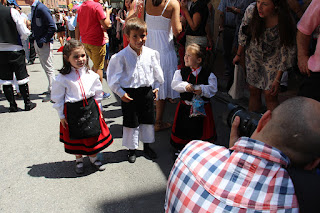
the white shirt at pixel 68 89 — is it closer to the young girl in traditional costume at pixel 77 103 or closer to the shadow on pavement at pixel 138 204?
the young girl in traditional costume at pixel 77 103

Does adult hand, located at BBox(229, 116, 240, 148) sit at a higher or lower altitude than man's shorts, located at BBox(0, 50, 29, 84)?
higher

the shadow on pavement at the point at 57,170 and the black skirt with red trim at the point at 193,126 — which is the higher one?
the black skirt with red trim at the point at 193,126

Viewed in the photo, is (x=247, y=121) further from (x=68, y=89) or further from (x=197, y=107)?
(x=68, y=89)

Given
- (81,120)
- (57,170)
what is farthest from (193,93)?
(57,170)

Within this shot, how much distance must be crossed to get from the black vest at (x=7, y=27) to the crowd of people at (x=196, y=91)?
16mm

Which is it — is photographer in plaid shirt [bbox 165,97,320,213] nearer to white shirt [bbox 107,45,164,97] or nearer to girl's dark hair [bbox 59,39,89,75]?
white shirt [bbox 107,45,164,97]

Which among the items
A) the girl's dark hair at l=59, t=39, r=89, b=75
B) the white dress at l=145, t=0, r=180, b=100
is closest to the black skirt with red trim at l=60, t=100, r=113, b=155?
the girl's dark hair at l=59, t=39, r=89, b=75

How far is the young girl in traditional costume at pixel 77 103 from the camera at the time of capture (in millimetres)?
2572

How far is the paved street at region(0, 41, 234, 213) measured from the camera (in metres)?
2.37

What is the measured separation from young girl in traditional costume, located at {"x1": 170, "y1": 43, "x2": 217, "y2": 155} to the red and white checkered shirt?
157 cm

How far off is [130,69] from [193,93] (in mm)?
712

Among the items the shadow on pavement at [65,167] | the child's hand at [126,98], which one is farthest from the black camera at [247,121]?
the shadow on pavement at [65,167]

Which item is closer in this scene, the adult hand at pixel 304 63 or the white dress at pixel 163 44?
the adult hand at pixel 304 63

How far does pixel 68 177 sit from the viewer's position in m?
2.76
